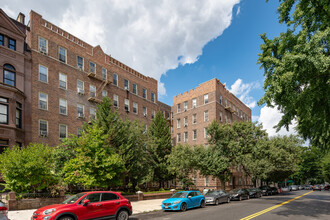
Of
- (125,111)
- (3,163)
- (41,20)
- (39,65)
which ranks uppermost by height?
(41,20)

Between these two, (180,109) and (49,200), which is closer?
(49,200)

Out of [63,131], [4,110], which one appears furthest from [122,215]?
[63,131]

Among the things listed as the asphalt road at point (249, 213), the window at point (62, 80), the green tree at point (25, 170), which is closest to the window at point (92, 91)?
the window at point (62, 80)

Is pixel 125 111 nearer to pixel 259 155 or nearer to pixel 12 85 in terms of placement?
pixel 12 85

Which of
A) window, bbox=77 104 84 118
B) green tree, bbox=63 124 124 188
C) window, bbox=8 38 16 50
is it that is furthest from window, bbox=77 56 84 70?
green tree, bbox=63 124 124 188

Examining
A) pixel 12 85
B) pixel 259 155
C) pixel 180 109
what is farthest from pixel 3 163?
pixel 180 109

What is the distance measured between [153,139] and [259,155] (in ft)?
49.3

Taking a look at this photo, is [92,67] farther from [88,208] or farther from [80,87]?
[88,208]

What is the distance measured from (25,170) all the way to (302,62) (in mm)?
18087

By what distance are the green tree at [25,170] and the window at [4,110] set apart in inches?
220

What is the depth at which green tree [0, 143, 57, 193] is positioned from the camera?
16328 mm

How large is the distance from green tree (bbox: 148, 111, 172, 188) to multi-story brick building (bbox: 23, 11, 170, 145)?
537cm

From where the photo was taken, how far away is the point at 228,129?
30.4m

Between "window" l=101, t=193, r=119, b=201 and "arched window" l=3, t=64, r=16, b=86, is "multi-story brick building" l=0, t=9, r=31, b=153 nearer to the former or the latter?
"arched window" l=3, t=64, r=16, b=86
